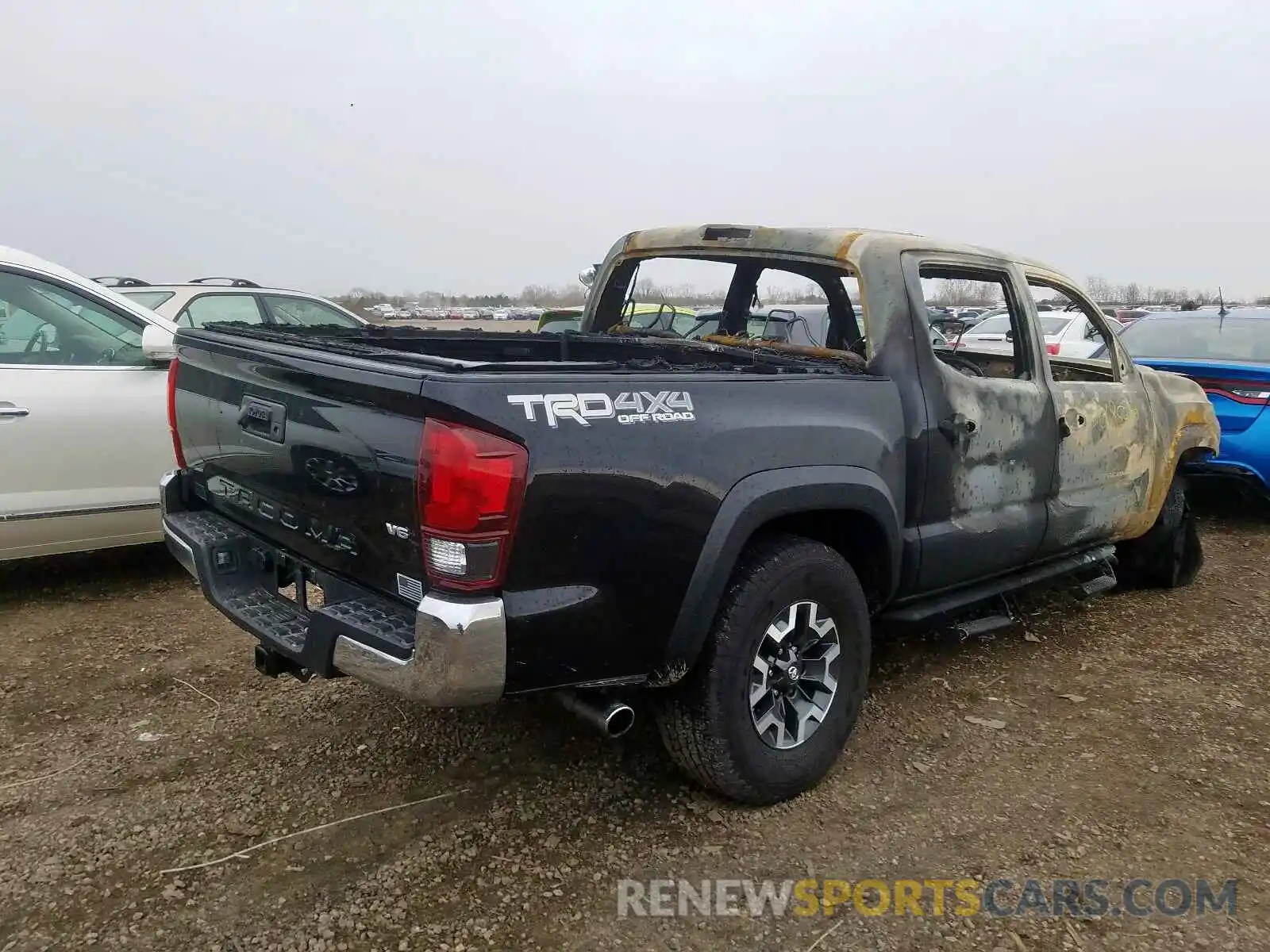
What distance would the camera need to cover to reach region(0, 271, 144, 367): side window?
14.9ft

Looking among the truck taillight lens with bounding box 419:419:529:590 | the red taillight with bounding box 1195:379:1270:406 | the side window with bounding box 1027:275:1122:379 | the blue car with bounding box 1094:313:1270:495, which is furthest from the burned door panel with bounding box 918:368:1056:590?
the red taillight with bounding box 1195:379:1270:406

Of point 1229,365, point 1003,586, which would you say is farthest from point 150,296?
point 1229,365

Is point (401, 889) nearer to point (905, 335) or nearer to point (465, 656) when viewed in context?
point (465, 656)

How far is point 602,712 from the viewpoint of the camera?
2.63m

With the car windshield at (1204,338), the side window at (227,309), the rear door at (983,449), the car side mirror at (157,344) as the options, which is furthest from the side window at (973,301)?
the side window at (227,309)

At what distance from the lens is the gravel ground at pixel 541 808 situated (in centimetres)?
248

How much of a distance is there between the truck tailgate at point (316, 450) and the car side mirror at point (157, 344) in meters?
1.61

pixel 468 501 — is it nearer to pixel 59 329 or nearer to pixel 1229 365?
pixel 59 329

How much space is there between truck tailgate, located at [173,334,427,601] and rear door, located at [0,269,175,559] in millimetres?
1719

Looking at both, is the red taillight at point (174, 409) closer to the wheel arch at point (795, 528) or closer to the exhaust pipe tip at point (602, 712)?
the exhaust pipe tip at point (602, 712)

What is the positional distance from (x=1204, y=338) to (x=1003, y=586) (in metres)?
4.50

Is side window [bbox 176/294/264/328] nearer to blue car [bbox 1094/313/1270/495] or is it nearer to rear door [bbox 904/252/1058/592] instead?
rear door [bbox 904/252/1058/592]

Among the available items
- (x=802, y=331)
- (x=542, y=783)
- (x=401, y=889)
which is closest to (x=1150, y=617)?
(x=802, y=331)

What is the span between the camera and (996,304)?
4.62 m
